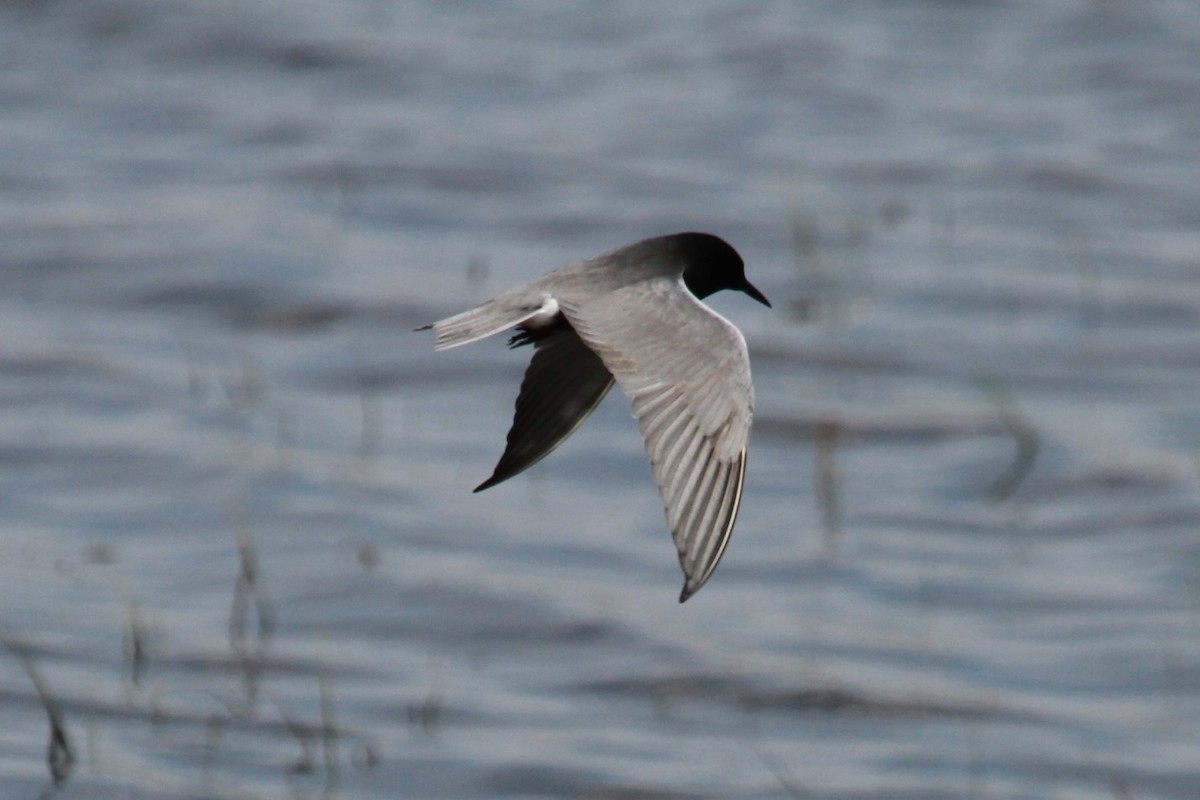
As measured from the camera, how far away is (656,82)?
14.1m

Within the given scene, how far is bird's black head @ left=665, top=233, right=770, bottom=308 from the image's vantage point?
399 centimetres

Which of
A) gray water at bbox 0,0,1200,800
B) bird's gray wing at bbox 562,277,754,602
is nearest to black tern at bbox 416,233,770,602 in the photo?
bird's gray wing at bbox 562,277,754,602

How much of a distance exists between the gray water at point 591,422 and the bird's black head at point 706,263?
2119mm

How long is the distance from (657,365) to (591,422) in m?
5.35

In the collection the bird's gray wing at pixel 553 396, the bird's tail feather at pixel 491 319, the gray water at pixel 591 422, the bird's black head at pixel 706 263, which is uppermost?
the bird's tail feather at pixel 491 319

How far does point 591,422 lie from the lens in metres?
8.68

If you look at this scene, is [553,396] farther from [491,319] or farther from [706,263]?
[706,263]

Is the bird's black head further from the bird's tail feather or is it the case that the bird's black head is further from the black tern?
the bird's tail feather

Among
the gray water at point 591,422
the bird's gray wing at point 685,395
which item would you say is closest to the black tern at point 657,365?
the bird's gray wing at point 685,395

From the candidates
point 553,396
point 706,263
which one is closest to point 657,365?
→ point 553,396

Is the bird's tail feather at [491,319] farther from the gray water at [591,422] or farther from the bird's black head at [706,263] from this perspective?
the gray water at [591,422]

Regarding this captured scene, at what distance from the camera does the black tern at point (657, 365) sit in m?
3.12

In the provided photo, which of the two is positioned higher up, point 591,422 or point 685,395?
point 685,395

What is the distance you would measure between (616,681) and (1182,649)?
1.70 m
